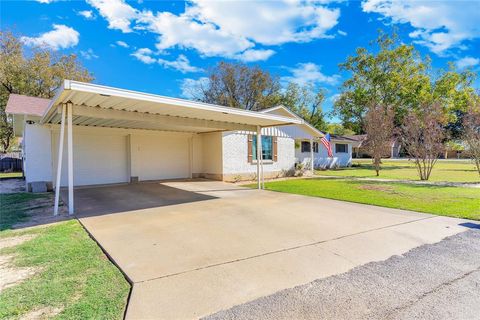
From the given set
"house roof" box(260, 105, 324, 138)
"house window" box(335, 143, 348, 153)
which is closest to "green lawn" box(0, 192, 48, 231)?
"house roof" box(260, 105, 324, 138)

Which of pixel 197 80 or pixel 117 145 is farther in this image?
pixel 197 80

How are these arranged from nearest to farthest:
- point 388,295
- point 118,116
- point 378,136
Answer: point 388,295 < point 118,116 < point 378,136

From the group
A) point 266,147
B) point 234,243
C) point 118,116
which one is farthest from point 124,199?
point 266,147

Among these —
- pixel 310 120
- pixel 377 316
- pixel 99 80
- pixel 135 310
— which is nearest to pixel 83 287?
pixel 135 310

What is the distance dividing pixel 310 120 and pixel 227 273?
33.3m

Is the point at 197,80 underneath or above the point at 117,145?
above

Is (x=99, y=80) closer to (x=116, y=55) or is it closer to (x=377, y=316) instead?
(x=116, y=55)

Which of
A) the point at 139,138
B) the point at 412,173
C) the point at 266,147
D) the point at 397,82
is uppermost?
the point at 397,82

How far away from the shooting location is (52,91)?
72.7ft

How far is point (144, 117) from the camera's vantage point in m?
8.02

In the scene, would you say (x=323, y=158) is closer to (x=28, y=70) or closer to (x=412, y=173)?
(x=412, y=173)

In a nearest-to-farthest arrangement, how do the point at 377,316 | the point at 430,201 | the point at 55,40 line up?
the point at 377,316 < the point at 430,201 < the point at 55,40

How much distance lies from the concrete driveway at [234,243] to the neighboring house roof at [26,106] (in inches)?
195

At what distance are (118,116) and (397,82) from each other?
28.0 meters
